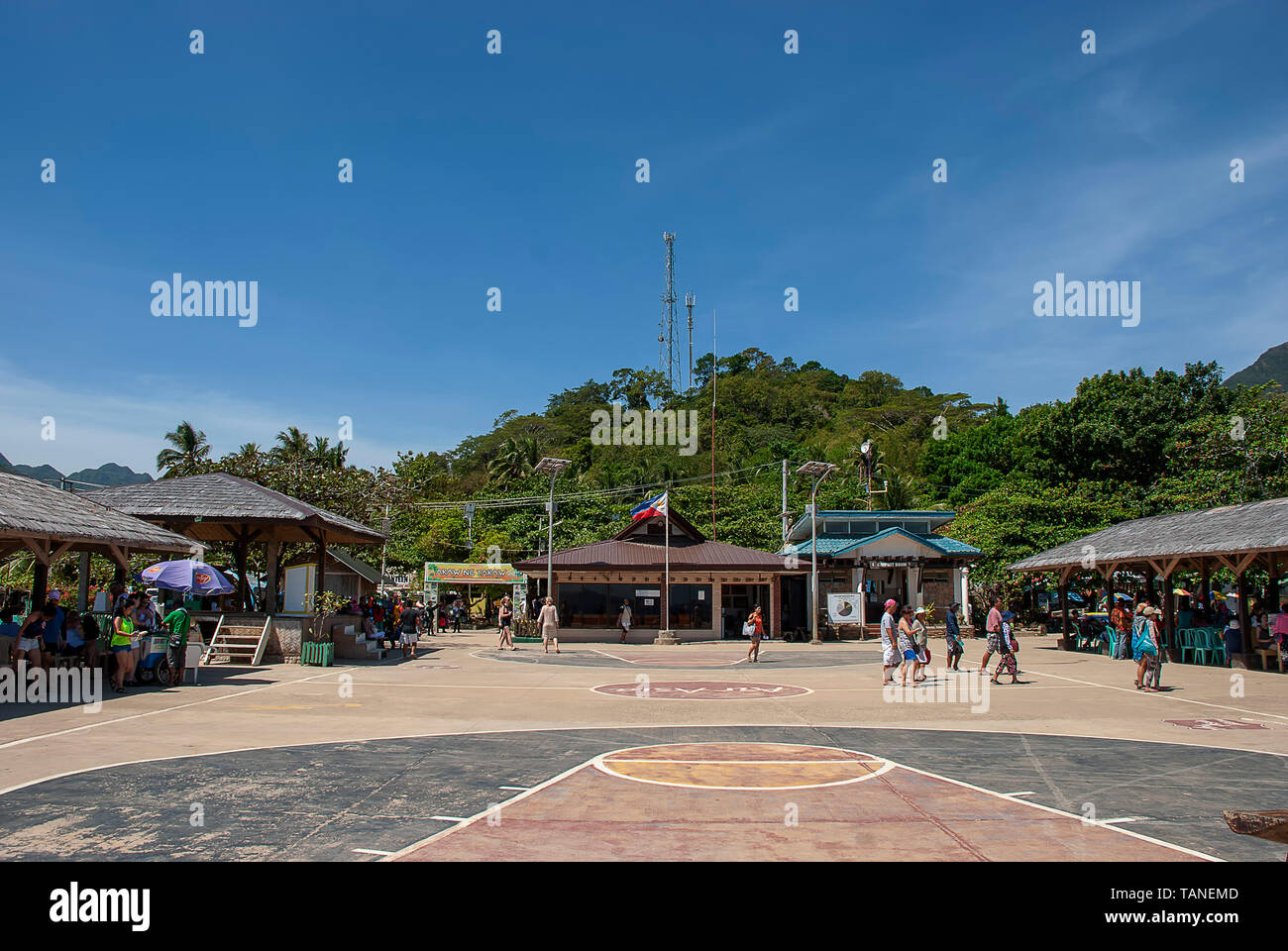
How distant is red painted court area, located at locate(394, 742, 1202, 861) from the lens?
21.3 ft

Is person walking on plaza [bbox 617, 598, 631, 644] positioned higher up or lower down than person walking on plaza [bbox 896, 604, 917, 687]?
lower down

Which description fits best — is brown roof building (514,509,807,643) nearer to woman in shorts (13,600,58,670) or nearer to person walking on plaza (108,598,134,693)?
person walking on plaza (108,598,134,693)

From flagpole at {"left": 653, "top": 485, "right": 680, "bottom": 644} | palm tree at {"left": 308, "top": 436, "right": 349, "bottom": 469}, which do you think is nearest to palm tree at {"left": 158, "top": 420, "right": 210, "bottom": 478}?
palm tree at {"left": 308, "top": 436, "right": 349, "bottom": 469}

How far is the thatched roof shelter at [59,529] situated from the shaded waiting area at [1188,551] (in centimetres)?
2648

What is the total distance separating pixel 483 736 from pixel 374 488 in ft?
105

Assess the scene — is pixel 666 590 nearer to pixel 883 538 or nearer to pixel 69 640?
pixel 883 538

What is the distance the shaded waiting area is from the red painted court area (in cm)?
1721

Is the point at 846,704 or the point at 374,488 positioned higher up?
the point at 374,488

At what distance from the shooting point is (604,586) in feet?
131

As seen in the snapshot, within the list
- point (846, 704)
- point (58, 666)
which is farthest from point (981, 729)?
point (58, 666)

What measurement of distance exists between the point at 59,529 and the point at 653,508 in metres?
25.3

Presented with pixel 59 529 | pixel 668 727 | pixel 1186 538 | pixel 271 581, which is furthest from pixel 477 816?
pixel 1186 538
